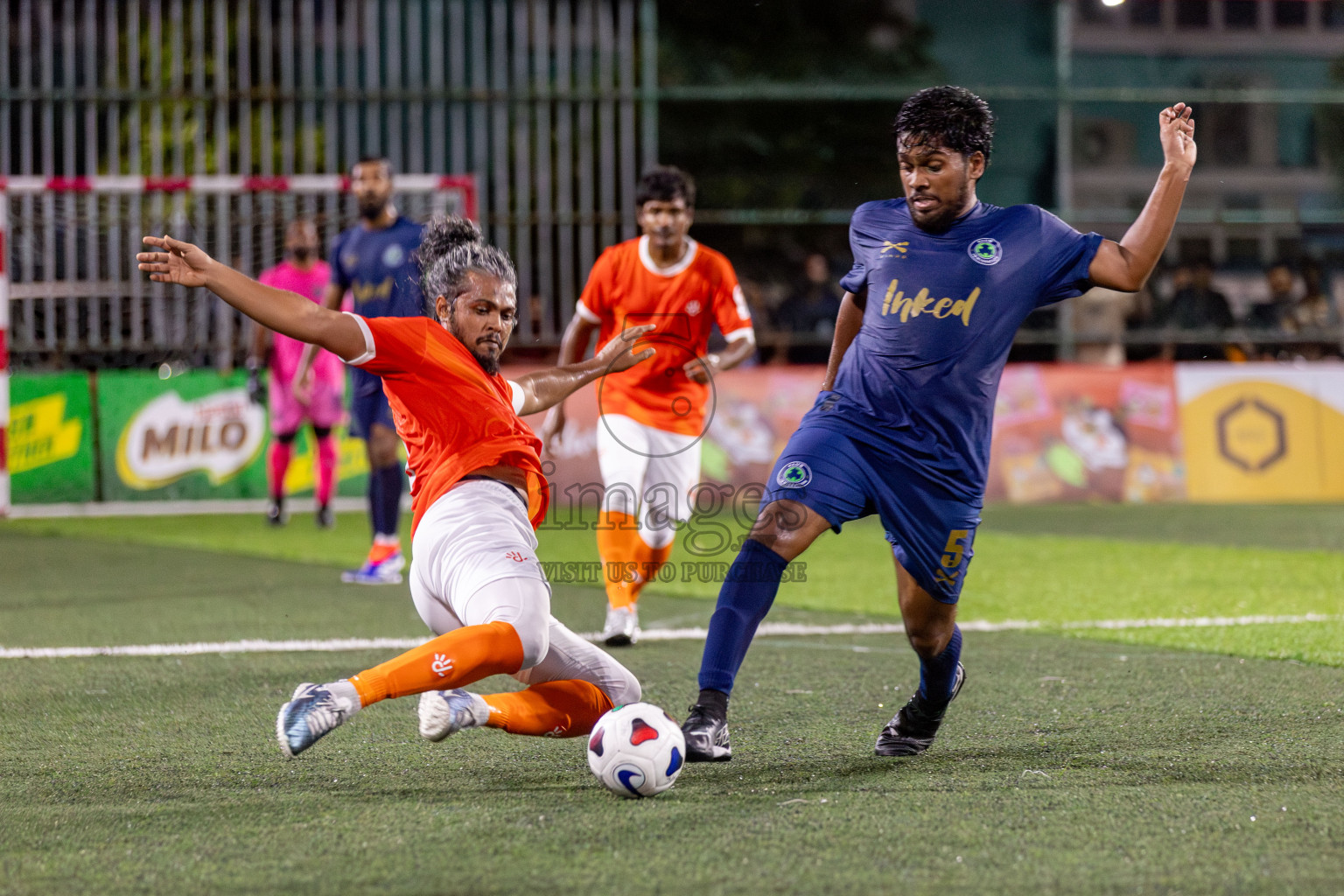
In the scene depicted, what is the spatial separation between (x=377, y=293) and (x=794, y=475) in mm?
4933

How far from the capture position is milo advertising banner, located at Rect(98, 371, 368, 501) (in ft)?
41.8

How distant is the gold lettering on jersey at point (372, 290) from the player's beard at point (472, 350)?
4.50 metres

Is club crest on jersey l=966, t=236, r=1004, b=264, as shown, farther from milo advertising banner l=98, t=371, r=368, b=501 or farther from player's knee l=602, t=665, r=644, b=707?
milo advertising banner l=98, t=371, r=368, b=501

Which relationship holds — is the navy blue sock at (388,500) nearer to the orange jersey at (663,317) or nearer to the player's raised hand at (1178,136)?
the orange jersey at (663,317)

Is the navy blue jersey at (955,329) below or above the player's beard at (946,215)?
below

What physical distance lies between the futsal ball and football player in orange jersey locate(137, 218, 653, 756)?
275 millimetres

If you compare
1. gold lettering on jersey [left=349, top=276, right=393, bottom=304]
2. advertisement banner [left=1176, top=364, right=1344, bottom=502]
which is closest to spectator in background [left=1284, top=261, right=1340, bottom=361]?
advertisement banner [left=1176, top=364, right=1344, bottom=502]

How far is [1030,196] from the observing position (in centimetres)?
1523

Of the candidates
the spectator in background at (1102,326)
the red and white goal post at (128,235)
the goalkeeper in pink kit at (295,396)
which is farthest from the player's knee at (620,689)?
the spectator in background at (1102,326)

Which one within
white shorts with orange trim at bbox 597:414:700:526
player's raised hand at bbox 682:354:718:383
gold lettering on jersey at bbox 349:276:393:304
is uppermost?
gold lettering on jersey at bbox 349:276:393:304

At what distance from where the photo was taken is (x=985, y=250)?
3898 mm

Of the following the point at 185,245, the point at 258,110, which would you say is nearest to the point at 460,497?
the point at 185,245

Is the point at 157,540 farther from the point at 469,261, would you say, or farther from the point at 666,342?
the point at 469,261

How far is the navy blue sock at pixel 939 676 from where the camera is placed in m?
4.05
